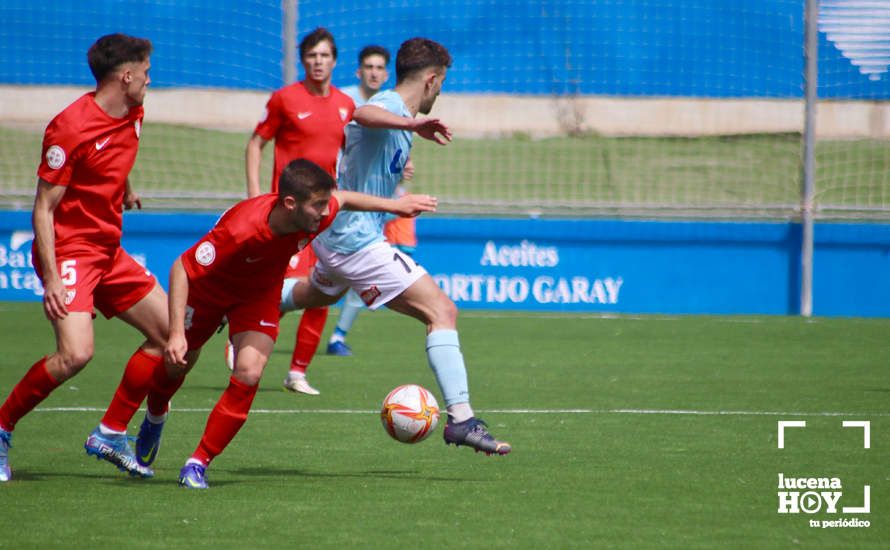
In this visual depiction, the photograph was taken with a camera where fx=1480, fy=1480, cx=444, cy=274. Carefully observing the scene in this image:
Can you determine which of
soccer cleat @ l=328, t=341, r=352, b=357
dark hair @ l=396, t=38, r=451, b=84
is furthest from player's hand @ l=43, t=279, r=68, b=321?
soccer cleat @ l=328, t=341, r=352, b=357

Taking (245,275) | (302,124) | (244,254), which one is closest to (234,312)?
(245,275)

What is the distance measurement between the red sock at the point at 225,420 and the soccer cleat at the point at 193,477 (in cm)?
3

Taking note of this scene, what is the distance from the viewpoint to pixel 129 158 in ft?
21.3

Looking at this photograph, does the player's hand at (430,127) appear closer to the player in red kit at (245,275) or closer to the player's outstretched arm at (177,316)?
the player in red kit at (245,275)

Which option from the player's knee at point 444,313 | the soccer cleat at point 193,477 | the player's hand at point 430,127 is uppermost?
the player's hand at point 430,127

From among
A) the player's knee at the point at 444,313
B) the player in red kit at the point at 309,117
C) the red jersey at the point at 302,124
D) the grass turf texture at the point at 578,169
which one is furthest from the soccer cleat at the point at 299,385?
the grass turf texture at the point at 578,169

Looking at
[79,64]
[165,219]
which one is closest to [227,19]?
[79,64]

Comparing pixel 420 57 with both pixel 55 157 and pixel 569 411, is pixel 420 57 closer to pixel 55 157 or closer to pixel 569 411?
pixel 55 157

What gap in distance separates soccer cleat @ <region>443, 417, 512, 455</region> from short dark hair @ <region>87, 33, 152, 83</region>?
2.11 meters

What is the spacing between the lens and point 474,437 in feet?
21.4

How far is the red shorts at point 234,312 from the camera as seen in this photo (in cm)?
626

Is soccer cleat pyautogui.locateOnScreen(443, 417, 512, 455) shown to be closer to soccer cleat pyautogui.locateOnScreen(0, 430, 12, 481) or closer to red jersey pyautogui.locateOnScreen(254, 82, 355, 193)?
soccer cleat pyautogui.locateOnScreen(0, 430, 12, 481)

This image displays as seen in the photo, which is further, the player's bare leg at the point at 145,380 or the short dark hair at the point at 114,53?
the player's bare leg at the point at 145,380

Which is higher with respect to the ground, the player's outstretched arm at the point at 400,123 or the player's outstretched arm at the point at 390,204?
the player's outstretched arm at the point at 400,123
